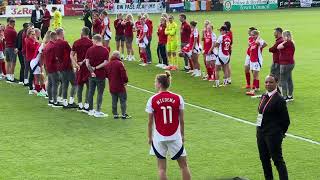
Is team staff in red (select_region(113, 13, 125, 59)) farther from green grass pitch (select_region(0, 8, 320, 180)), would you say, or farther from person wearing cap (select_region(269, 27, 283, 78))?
person wearing cap (select_region(269, 27, 283, 78))

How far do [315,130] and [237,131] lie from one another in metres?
1.80

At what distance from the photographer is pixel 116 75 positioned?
16.0 m

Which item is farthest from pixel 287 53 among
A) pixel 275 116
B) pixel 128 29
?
pixel 128 29

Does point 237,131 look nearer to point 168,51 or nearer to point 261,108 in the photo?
point 261,108

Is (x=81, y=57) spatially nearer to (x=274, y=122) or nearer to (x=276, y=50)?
(x=276, y=50)

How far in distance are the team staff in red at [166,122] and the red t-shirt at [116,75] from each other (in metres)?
6.12

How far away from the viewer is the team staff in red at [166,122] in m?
9.82

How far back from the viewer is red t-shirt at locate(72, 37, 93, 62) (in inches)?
675

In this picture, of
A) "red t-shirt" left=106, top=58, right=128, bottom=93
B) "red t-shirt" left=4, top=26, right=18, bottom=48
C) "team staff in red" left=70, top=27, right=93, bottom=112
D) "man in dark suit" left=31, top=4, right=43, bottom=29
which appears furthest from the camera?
"man in dark suit" left=31, top=4, right=43, bottom=29

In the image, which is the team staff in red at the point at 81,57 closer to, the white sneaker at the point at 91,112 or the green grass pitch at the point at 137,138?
the white sneaker at the point at 91,112

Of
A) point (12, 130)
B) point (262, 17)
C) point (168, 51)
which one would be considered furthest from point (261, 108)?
point (262, 17)

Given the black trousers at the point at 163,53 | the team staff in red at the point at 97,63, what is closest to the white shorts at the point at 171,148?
the team staff in red at the point at 97,63

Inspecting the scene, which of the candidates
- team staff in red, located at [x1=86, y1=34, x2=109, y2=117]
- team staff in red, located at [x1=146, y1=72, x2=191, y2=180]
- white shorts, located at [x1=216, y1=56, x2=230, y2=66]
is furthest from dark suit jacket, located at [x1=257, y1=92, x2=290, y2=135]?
white shorts, located at [x1=216, y1=56, x2=230, y2=66]

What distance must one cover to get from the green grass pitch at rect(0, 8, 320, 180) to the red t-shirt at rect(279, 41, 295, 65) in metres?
1.23
